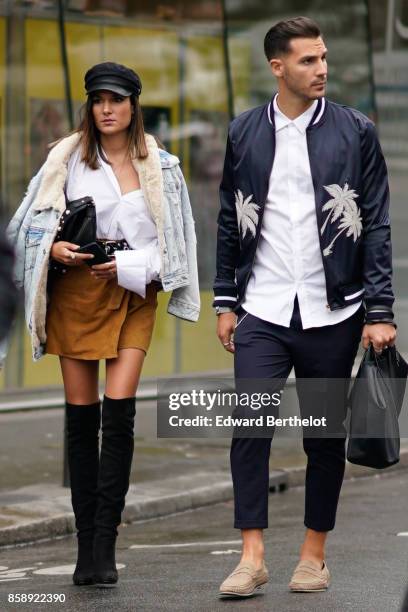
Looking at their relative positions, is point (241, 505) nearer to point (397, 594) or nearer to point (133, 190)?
point (397, 594)

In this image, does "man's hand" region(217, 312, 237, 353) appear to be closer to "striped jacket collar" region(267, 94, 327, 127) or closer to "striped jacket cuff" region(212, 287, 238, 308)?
"striped jacket cuff" region(212, 287, 238, 308)

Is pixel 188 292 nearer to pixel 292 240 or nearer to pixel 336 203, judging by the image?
pixel 292 240

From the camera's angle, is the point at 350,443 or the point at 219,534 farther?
the point at 219,534

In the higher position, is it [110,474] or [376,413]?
[376,413]

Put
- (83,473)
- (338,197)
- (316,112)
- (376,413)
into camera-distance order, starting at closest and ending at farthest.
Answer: (376,413), (338,197), (316,112), (83,473)

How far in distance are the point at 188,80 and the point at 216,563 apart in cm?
784

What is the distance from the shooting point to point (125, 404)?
5824mm

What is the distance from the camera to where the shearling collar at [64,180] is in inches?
230

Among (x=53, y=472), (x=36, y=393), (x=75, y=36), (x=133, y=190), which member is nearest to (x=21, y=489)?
(x=53, y=472)

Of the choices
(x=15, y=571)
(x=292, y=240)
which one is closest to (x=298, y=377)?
(x=292, y=240)

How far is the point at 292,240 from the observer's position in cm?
570

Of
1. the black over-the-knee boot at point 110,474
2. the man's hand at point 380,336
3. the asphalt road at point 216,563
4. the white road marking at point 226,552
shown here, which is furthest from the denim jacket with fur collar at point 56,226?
the white road marking at point 226,552

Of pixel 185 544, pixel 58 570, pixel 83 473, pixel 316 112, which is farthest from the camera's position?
pixel 185 544

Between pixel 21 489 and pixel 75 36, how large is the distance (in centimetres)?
531
